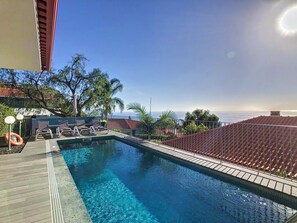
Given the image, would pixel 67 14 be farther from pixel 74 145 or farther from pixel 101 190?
pixel 101 190

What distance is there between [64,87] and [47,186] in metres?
11.5

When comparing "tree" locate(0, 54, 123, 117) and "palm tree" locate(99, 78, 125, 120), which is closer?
"tree" locate(0, 54, 123, 117)

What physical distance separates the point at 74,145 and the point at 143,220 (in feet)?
20.4

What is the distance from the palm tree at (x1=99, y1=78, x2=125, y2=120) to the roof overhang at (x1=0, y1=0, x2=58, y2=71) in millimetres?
10505

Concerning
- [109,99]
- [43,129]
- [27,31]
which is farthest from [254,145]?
[109,99]

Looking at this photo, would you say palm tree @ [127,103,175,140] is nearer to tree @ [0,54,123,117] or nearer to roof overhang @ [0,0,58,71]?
roof overhang @ [0,0,58,71]

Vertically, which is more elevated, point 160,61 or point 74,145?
point 160,61

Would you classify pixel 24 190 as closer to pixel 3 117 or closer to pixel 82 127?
pixel 3 117

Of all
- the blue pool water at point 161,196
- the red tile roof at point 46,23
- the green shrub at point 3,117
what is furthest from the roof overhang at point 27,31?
the green shrub at point 3,117

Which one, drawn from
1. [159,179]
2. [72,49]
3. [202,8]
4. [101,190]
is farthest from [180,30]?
[101,190]

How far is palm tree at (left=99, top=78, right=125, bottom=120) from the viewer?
48.0ft

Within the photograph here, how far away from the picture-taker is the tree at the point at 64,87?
12.3 meters

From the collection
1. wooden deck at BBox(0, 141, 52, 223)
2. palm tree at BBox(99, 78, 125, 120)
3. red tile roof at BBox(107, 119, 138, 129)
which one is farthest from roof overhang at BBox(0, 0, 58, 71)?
red tile roof at BBox(107, 119, 138, 129)

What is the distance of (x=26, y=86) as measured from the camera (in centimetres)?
1220
